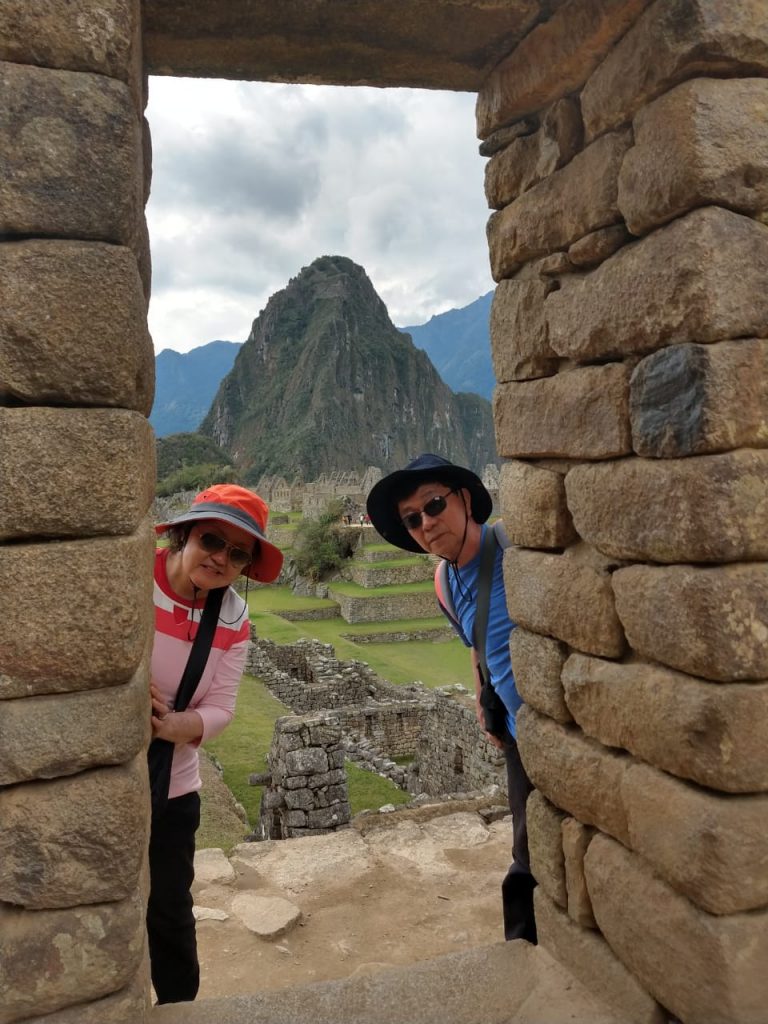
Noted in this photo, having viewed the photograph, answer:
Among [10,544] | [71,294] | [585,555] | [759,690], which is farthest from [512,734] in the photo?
[71,294]

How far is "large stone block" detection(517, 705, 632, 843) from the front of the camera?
253cm

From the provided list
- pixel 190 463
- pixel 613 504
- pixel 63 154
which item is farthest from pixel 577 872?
pixel 190 463

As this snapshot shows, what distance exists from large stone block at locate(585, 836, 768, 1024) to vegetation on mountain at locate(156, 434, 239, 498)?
72765 mm

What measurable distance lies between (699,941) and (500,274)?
248cm

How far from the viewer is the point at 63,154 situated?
2117mm

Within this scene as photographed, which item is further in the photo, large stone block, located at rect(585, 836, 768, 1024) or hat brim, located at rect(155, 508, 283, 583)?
hat brim, located at rect(155, 508, 283, 583)

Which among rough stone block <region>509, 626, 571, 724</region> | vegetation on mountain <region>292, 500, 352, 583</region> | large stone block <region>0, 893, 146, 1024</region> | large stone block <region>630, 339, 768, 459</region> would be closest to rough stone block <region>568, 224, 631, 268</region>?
large stone block <region>630, 339, 768, 459</region>

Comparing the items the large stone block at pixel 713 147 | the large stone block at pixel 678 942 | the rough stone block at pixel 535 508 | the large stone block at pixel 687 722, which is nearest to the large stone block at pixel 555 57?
the large stone block at pixel 713 147

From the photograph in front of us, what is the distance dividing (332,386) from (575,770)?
135254 mm

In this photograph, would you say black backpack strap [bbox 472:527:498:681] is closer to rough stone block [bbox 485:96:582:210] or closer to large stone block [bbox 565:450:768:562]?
large stone block [bbox 565:450:768:562]

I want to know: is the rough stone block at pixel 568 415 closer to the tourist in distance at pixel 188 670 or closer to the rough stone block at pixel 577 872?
the tourist in distance at pixel 188 670

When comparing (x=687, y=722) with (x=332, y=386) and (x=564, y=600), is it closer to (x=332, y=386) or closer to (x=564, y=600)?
(x=564, y=600)

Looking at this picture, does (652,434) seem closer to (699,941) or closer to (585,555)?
(585,555)

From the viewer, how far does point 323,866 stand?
5.07 m
